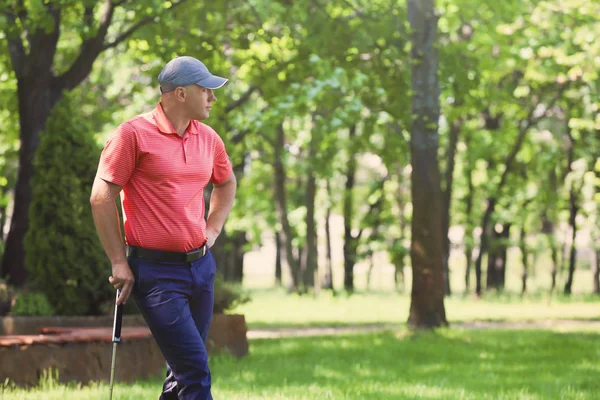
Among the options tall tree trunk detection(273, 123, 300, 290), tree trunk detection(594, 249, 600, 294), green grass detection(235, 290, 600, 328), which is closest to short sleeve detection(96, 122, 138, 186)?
green grass detection(235, 290, 600, 328)

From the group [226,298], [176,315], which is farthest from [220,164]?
[226,298]

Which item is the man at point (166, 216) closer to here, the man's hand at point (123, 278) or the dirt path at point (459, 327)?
the man's hand at point (123, 278)

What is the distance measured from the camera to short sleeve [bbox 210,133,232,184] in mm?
5477

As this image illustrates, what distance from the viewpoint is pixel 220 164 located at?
556 cm

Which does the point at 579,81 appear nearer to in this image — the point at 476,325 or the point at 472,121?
the point at 472,121

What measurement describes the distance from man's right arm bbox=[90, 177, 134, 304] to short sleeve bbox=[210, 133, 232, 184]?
0.74 m

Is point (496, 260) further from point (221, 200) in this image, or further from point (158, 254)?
point (158, 254)

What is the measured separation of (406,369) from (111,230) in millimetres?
6785

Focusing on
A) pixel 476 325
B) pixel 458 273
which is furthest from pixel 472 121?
pixel 458 273

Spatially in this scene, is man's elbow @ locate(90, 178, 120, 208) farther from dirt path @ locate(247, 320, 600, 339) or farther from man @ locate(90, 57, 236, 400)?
dirt path @ locate(247, 320, 600, 339)

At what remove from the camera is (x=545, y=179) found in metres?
41.3

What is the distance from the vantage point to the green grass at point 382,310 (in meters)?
21.9

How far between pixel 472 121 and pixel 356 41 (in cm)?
1988

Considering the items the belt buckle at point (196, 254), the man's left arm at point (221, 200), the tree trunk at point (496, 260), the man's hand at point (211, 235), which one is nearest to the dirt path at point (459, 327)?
the man's left arm at point (221, 200)
